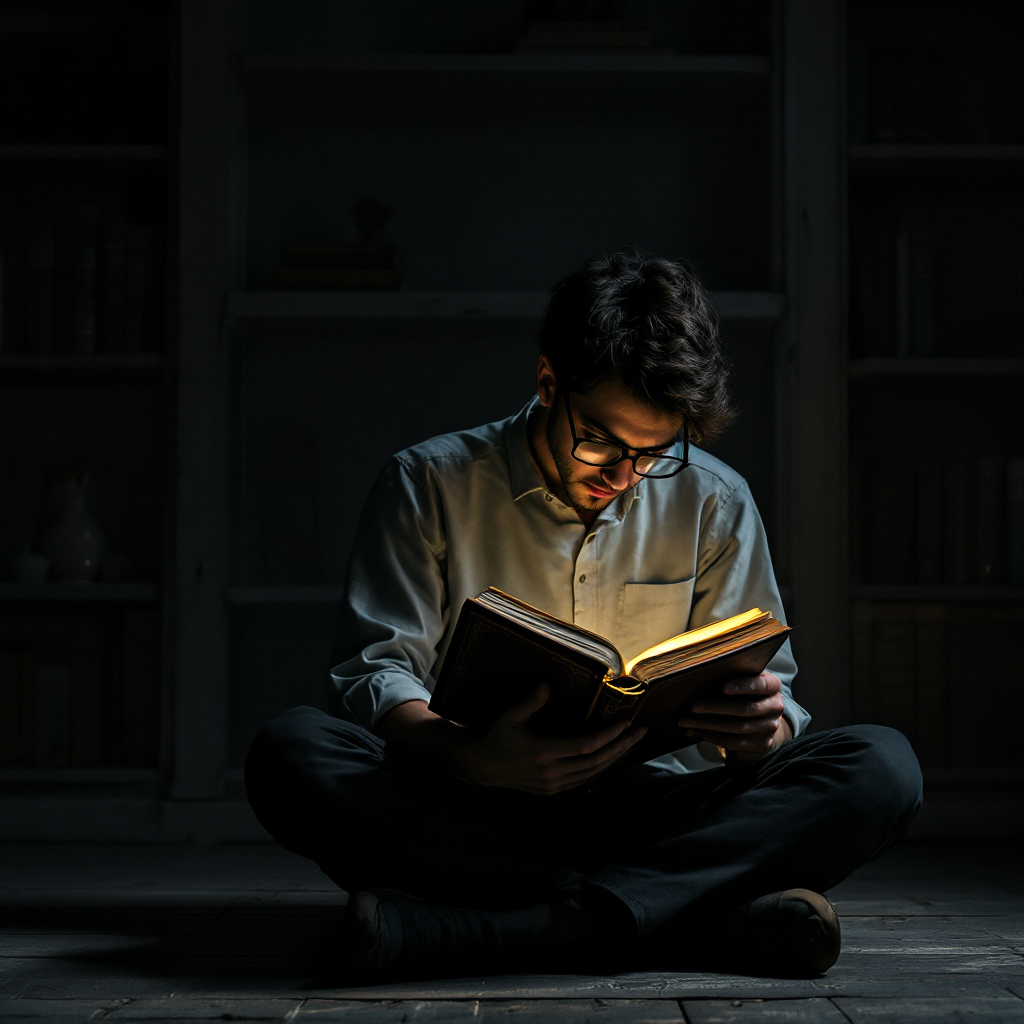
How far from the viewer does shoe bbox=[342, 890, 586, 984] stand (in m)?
1.02

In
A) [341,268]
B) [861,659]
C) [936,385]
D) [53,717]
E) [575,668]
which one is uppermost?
[341,268]

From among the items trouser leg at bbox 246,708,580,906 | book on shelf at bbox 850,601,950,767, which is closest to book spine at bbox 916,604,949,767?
book on shelf at bbox 850,601,950,767

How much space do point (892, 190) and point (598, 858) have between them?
5.43 ft

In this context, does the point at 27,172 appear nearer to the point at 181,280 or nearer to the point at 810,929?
the point at 181,280

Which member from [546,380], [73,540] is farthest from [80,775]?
[546,380]

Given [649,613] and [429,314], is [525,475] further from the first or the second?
[429,314]

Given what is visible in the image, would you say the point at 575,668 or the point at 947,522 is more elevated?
the point at 947,522

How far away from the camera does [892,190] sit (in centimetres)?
227

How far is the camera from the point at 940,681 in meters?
2.07

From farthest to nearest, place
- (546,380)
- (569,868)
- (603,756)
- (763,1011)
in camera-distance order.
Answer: (546,380) → (569,868) → (603,756) → (763,1011)

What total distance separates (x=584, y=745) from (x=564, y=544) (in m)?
0.43

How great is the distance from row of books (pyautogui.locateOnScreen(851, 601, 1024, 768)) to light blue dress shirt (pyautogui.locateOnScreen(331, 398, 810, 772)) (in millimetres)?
757

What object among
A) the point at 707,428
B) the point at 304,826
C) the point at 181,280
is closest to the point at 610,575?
the point at 707,428

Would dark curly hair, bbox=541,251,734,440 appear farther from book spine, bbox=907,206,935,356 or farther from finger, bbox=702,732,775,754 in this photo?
book spine, bbox=907,206,935,356
